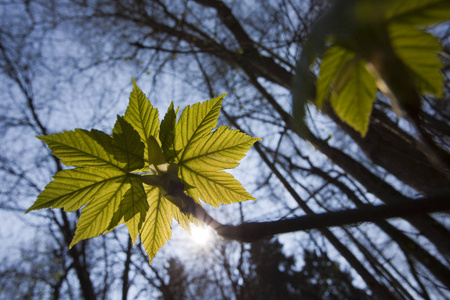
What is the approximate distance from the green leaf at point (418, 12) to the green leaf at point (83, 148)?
0.50 m

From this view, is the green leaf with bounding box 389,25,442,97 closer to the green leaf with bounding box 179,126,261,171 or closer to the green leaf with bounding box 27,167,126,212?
the green leaf with bounding box 179,126,261,171

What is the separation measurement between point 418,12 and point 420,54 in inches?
1.4

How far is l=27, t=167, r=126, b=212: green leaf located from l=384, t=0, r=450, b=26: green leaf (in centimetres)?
52

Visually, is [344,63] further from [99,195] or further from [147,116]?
[99,195]

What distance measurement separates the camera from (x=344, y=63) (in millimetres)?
277

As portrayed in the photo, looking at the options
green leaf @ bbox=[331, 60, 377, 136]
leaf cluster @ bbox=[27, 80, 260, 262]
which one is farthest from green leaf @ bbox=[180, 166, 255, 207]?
green leaf @ bbox=[331, 60, 377, 136]

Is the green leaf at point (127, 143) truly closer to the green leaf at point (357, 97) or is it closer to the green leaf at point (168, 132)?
the green leaf at point (168, 132)

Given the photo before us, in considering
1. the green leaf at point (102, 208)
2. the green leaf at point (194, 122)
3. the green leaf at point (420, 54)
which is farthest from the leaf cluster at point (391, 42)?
the green leaf at point (102, 208)

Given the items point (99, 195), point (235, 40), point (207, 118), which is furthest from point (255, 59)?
point (99, 195)

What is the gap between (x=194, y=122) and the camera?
57 centimetres

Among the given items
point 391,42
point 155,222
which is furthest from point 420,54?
point 155,222

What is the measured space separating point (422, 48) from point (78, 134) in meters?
0.56

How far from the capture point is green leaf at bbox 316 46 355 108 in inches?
10.6

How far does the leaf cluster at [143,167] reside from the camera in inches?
21.0
